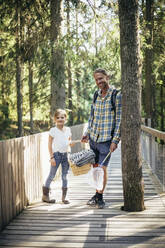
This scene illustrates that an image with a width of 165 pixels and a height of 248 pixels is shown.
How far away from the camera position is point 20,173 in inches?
177

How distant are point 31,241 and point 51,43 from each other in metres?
4.67

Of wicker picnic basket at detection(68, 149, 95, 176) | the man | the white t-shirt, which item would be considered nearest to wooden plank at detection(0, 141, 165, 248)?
the man

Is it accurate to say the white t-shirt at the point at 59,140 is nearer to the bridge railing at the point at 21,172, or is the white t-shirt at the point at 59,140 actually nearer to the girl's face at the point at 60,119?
the girl's face at the point at 60,119

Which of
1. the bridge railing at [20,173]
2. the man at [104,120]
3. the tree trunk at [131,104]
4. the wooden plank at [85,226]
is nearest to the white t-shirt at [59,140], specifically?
the bridge railing at [20,173]

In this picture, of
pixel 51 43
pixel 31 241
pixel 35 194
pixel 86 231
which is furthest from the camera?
pixel 51 43

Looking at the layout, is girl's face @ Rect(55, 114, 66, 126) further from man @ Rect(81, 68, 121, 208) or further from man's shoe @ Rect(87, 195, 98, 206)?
man's shoe @ Rect(87, 195, 98, 206)

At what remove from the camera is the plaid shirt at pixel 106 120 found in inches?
181

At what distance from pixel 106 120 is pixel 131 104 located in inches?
21.0

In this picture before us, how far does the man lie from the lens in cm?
461

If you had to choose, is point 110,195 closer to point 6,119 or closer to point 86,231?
point 86,231

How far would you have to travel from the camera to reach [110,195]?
A: 17.8 feet

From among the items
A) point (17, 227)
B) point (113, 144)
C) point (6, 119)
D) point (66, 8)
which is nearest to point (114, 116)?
point (113, 144)

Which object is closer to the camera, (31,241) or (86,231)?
(31,241)

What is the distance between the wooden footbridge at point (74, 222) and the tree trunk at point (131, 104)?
325mm
